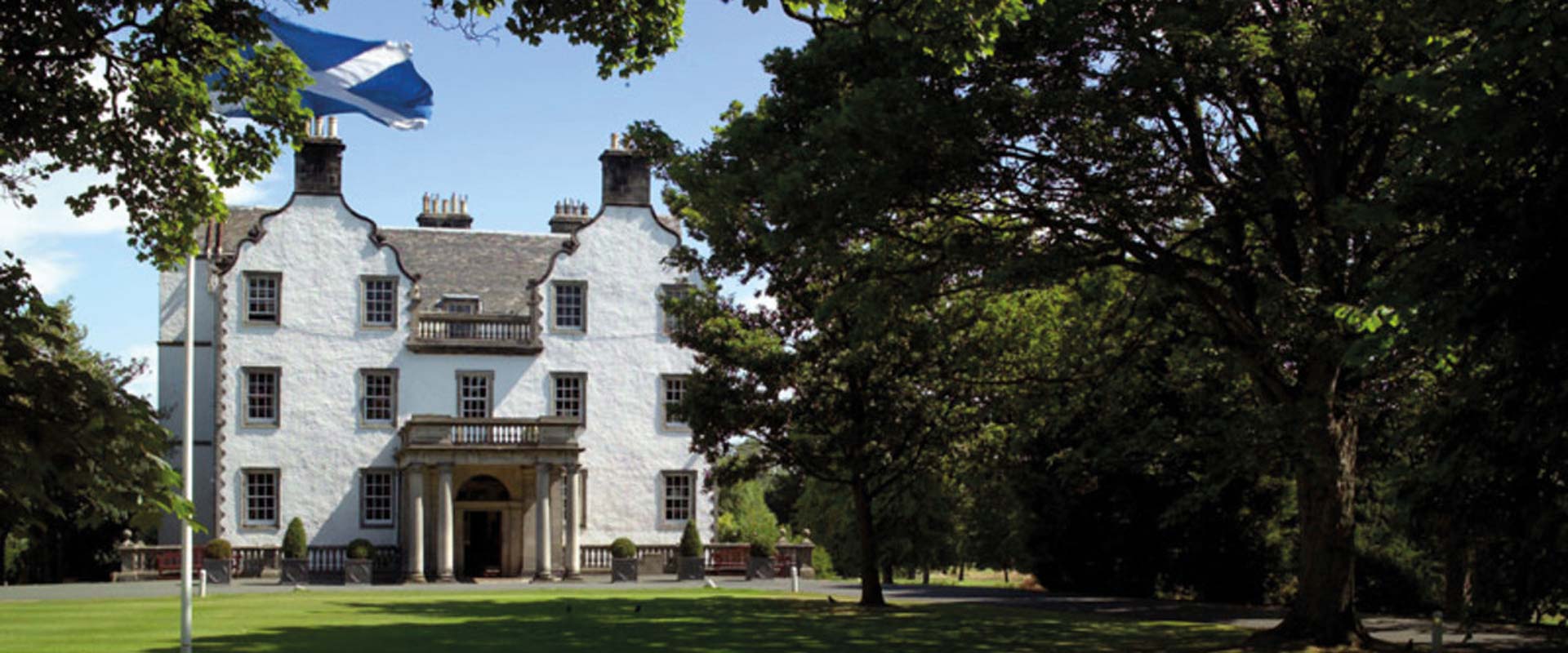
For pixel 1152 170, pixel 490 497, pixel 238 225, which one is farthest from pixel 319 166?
pixel 1152 170

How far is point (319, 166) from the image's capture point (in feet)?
167

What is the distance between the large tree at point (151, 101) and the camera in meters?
14.3

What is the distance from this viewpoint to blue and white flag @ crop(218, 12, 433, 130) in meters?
25.6

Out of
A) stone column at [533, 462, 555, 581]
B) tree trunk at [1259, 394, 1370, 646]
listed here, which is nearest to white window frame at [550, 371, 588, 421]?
stone column at [533, 462, 555, 581]

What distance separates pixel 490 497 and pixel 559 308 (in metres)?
6.89

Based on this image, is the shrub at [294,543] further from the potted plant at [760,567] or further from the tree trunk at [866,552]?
the tree trunk at [866,552]

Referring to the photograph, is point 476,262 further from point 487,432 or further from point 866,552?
point 866,552

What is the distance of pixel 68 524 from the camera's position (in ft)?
160

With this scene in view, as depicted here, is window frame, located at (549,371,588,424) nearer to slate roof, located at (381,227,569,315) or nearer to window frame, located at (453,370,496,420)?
window frame, located at (453,370,496,420)

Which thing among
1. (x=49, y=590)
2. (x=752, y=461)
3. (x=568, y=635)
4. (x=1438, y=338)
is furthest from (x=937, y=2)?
(x=49, y=590)

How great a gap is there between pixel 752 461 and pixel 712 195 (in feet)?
45.2

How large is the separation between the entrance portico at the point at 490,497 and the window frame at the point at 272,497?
393 centimetres

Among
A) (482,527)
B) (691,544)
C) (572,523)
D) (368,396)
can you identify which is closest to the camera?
(572,523)

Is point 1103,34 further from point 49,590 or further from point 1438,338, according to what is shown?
point 49,590
